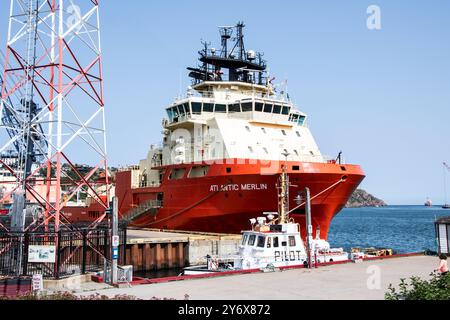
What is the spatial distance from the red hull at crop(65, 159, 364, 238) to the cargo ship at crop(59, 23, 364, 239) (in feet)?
0.21

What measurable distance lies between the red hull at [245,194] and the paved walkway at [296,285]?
952 cm

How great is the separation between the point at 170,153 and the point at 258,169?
34.2ft

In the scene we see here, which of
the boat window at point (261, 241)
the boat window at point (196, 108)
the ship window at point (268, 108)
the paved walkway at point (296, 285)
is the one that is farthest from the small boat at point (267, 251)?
the boat window at point (196, 108)

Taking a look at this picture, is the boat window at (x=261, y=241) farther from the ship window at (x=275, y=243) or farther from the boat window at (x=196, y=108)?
the boat window at (x=196, y=108)

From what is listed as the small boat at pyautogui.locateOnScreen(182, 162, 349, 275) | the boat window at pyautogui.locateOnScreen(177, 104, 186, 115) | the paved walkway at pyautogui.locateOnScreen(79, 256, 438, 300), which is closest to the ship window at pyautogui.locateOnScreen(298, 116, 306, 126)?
the boat window at pyautogui.locateOnScreen(177, 104, 186, 115)

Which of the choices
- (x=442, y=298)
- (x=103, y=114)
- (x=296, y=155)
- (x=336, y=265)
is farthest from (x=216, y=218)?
(x=442, y=298)

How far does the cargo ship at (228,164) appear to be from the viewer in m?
29.7

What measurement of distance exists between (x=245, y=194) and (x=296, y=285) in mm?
14476

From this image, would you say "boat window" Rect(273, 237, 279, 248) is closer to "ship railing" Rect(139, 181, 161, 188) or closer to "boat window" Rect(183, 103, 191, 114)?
"boat window" Rect(183, 103, 191, 114)

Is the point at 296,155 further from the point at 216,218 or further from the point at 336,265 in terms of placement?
the point at 336,265

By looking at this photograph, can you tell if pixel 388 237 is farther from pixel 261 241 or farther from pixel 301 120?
pixel 261 241

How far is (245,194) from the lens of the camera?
29828 millimetres

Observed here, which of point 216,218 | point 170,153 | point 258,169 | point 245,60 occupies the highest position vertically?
point 245,60
